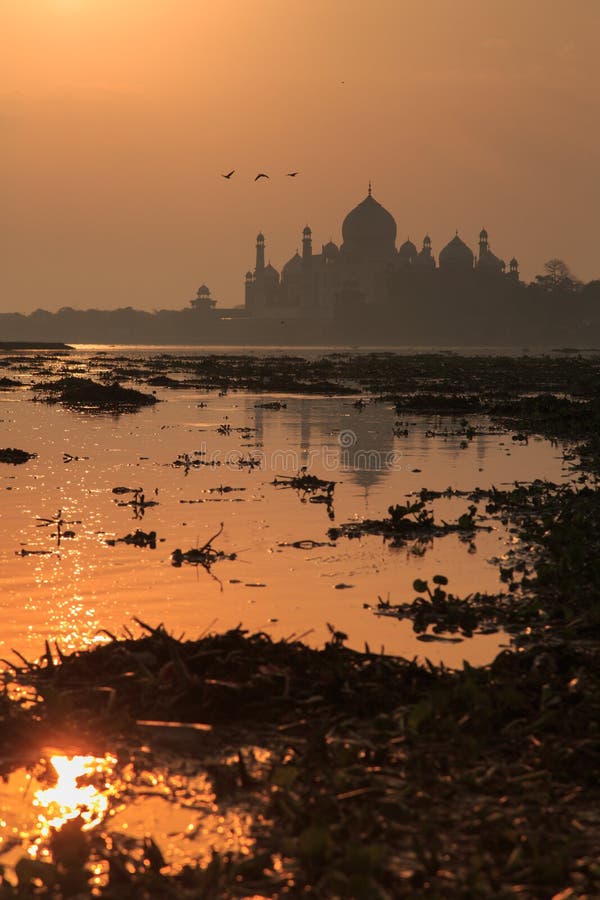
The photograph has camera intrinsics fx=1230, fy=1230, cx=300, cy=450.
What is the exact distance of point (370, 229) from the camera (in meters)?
148

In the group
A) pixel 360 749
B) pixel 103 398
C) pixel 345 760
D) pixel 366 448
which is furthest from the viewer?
pixel 103 398

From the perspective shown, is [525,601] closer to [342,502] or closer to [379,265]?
[342,502]

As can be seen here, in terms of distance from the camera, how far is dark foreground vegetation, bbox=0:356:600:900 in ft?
13.7

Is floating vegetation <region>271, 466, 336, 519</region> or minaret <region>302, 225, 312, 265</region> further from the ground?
minaret <region>302, 225, 312, 265</region>

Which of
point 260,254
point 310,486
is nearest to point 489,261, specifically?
point 260,254

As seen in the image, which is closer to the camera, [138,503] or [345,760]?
[345,760]

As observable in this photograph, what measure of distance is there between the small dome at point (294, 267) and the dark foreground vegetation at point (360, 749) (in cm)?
16379

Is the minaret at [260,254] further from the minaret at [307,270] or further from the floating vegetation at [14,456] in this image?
the floating vegetation at [14,456]

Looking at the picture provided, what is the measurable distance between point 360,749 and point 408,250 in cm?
15897

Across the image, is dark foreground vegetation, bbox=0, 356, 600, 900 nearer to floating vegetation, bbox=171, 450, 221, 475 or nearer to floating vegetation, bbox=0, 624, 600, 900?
floating vegetation, bbox=0, 624, 600, 900

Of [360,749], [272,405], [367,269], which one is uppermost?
[367,269]

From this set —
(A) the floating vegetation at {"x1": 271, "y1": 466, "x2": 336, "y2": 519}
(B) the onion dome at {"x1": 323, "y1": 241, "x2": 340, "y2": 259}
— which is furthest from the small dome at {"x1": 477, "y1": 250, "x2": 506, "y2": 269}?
(A) the floating vegetation at {"x1": 271, "y1": 466, "x2": 336, "y2": 519}

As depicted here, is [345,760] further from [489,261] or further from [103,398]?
[489,261]

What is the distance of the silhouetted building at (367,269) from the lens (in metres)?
145
